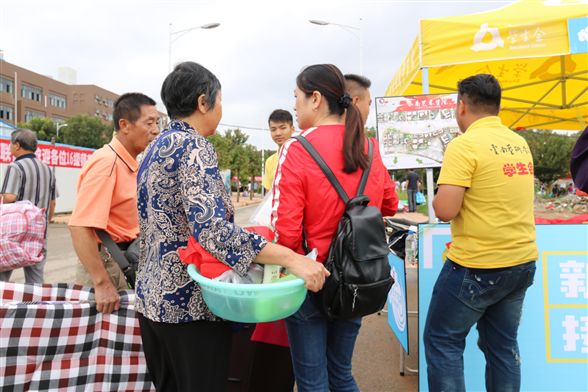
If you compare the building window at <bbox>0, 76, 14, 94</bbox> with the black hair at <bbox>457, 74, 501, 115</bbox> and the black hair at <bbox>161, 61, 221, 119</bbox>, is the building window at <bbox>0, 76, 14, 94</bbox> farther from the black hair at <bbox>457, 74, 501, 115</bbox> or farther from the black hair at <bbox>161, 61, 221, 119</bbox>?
the black hair at <bbox>457, 74, 501, 115</bbox>

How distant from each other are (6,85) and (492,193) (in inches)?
2331

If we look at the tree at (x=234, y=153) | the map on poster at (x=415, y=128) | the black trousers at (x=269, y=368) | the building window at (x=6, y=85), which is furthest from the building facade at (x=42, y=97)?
the black trousers at (x=269, y=368)

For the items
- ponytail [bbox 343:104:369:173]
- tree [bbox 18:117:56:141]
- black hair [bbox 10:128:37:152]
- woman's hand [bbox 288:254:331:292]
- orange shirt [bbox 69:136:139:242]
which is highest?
tree [bbox 18:117:56:141]

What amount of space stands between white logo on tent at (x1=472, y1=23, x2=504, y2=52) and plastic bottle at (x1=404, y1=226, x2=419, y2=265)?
1711mm

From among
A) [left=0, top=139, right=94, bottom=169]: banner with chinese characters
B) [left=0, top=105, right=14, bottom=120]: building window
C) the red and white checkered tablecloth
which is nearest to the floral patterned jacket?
the red and white checkered tablecloth

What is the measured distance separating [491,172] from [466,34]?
6.44 ft

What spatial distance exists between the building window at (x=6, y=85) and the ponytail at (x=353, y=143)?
57.4 metres

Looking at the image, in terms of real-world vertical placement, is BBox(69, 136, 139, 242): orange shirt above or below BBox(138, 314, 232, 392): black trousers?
above

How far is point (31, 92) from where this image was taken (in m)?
52.1

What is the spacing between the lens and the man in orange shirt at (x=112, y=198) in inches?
68.8

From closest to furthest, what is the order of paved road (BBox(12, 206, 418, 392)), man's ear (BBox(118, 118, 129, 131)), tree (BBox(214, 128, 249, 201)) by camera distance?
1. man's ear (BBox(118, 118, 129, 131))
2. paved road (BBox(12, 206, 418, 392))
3. tree (BBox(214, 128, 249, 201))

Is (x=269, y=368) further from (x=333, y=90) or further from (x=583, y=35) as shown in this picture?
(x=583, y=35)

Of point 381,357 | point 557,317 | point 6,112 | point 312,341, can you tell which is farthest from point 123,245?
point 6,112

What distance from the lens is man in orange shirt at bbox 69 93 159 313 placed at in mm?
1747
